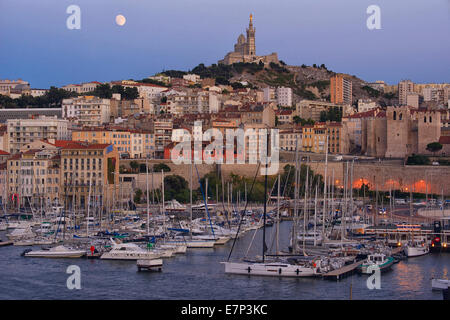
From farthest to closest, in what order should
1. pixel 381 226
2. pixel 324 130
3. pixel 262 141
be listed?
pixel 324 130 → pixel 262 141 → pixel 381 226

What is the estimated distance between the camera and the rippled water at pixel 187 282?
1593 centimetres

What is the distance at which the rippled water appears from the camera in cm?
1593

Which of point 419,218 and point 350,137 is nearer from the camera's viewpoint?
point 419,218

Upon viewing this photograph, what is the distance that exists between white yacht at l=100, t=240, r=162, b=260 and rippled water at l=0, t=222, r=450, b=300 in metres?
0.22

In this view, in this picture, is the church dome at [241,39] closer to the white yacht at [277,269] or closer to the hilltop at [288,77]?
the hilltop at [288,77]

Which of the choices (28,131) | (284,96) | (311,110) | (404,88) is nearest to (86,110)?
(28,131)

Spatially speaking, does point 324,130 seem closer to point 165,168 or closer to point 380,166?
→ point 380,166

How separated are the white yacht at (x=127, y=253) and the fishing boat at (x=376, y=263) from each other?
207 inches

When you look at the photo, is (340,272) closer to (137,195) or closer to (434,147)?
(137,195)

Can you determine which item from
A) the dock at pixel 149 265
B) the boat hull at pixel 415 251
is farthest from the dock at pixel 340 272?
the dock at pixel 149 265

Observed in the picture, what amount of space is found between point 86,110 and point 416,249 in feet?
106

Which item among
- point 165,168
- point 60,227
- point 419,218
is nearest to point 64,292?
point 60,227

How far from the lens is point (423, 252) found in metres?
21.1

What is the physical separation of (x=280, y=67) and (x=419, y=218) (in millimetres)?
49777
